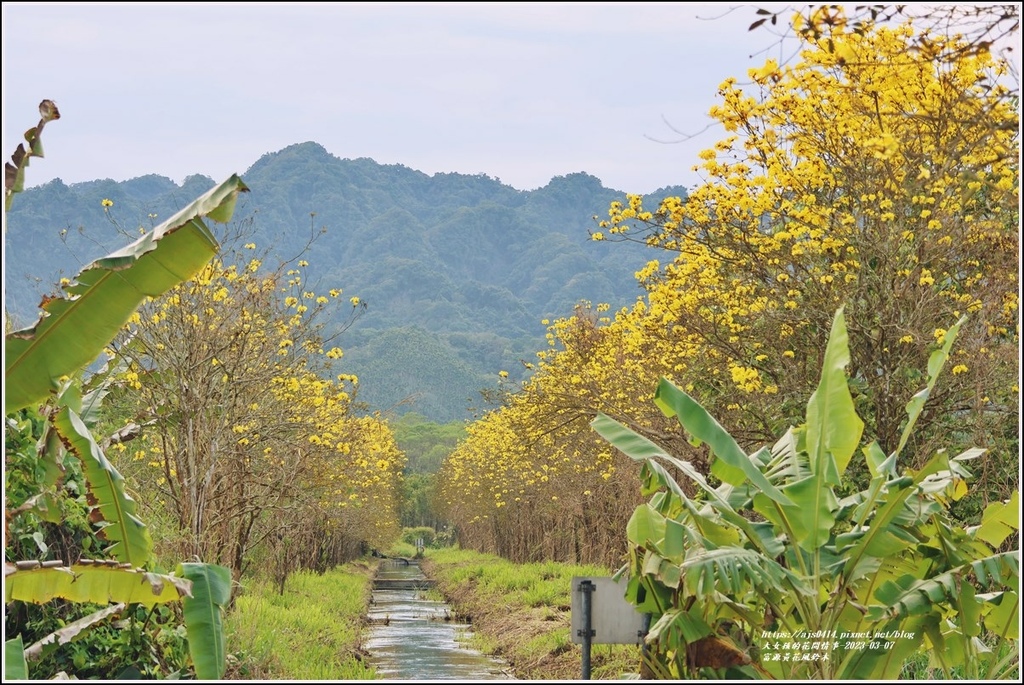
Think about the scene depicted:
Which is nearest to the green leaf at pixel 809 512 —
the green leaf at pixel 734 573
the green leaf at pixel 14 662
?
the green leaf at pixel 734 573

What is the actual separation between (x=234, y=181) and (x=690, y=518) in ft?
13.5

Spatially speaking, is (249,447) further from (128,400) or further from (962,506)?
(962,506)

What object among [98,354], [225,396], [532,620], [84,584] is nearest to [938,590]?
[84,584]

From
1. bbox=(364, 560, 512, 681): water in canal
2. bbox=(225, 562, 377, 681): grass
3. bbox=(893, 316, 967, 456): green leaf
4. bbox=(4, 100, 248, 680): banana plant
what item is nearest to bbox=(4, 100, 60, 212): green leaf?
bbox=(4, 100, 248, 680): banana plant

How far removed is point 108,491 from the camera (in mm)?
6863

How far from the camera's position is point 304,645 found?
1677cm

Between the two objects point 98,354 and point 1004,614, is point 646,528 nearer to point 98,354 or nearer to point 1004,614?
point 1004,614

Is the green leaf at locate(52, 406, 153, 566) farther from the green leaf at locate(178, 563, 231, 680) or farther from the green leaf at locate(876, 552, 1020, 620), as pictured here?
the green leaf at locate(876, 552, 1020, 620)

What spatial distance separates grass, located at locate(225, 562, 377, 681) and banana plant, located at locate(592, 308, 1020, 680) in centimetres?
647

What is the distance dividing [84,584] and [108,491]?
69 cm

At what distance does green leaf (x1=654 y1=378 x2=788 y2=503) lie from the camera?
22.2ft

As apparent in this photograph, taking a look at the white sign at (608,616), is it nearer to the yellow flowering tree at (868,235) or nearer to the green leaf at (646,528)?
the green leaf at (646,528)

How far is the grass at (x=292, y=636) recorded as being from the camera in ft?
44.3

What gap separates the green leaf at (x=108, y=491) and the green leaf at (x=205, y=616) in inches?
35.9
